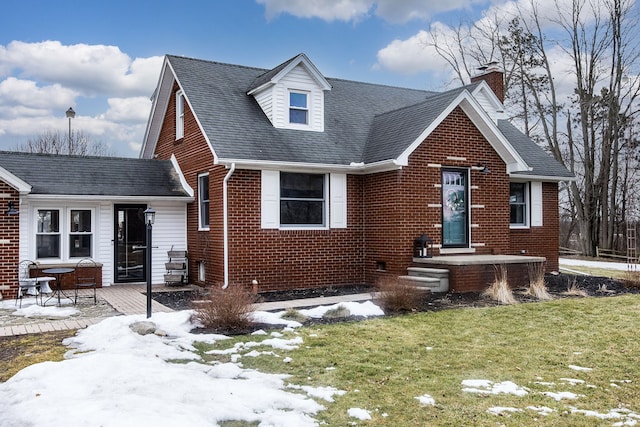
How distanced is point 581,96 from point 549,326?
25.0m

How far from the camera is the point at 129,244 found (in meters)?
15.2

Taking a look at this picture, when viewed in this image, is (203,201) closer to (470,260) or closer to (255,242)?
(255,242)

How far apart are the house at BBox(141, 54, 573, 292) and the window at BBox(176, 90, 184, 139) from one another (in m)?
0.03

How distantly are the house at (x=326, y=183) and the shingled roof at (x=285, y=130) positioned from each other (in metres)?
0.05

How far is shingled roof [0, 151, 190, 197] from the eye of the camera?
1394cm

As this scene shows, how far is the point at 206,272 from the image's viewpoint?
14.4 metres

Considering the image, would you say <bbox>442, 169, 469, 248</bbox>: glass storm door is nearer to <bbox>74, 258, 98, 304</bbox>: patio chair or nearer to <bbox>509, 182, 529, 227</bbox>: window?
<bbox>509, 182, 529, 227</bbox>: window

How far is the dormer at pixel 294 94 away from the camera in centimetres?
1476

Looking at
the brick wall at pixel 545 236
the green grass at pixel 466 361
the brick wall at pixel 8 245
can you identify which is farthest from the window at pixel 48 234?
the brick wall at pixel 545 236

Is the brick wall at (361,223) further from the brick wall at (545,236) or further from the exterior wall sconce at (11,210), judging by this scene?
the exterior wall sconce at (11,210)

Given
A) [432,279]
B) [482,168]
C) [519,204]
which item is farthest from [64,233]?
[519,204]

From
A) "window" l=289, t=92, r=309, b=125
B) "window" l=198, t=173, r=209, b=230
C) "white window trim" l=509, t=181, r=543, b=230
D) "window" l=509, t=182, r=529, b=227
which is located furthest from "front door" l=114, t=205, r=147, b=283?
"white window trim" l=509, t=181, r=543, b=230

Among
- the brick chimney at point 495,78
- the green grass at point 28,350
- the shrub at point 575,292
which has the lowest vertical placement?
the green grass at point 28,350

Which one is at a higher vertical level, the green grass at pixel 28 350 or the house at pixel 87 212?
the house at pixel 87 212
